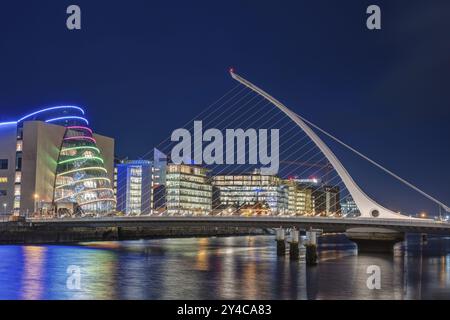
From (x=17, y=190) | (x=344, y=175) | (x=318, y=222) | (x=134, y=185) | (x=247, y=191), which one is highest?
(x=134, y=185)

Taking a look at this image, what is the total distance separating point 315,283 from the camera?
119 feet

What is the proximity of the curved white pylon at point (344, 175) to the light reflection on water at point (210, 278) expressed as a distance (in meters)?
3.88

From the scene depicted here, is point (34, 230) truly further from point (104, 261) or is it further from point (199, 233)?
point (199, 233)

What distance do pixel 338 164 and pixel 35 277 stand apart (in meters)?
25.1

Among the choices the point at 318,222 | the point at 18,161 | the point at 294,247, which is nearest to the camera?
the point at 318,222

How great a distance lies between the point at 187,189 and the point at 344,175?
11040 centimetres

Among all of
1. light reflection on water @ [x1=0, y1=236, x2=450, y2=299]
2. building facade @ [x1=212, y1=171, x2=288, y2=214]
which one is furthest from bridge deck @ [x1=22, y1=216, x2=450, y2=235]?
building facade @ [x1=212, y1=171, x2=288, y2=214]

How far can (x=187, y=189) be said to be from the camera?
159 meters

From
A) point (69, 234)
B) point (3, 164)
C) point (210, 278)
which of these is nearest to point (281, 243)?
point (210, 278)

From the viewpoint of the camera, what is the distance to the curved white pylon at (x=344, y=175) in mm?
48812

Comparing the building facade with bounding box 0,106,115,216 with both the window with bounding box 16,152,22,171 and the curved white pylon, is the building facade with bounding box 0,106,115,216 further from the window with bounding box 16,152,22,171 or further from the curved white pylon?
the curved white pylon

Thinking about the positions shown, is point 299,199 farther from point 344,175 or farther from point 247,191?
point 344,175

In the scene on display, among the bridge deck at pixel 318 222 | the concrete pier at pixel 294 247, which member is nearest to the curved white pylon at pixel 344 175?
the bridge deck at pixel 318 222

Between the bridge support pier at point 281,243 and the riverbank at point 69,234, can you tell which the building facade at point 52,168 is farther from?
the bridge support pier at point 281,243
